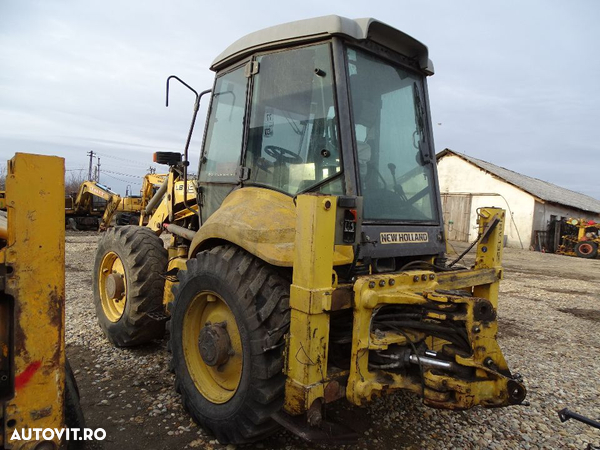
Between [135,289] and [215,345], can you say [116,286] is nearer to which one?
[135,289]

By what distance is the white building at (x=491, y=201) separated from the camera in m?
21.4

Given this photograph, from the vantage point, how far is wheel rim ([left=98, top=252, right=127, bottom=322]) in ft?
14.8

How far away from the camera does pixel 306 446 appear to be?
2836mm

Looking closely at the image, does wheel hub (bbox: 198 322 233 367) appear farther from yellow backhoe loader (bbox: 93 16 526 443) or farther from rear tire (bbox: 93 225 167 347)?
rear tire (bbox: 93 225 167 347)

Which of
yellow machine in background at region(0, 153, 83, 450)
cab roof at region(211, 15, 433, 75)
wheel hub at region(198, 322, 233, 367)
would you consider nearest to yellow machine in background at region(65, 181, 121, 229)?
cab roof at region(211, 15, 433, 75)

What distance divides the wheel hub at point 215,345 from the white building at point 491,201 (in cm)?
1922

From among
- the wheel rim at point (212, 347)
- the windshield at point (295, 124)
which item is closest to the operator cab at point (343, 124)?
the windshield at point (295, 124)

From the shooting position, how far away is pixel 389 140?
3369 mm

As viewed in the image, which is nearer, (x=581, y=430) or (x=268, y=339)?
(x=268, y=339)

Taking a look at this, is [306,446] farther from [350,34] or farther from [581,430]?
[350,34]

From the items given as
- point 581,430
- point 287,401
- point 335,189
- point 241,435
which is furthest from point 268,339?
point 581,430

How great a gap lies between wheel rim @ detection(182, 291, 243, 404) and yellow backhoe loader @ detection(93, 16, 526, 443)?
0.01 m

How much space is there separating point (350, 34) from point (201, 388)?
106 inches

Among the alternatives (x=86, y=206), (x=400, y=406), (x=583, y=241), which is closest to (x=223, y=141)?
(x=400, y=406)
